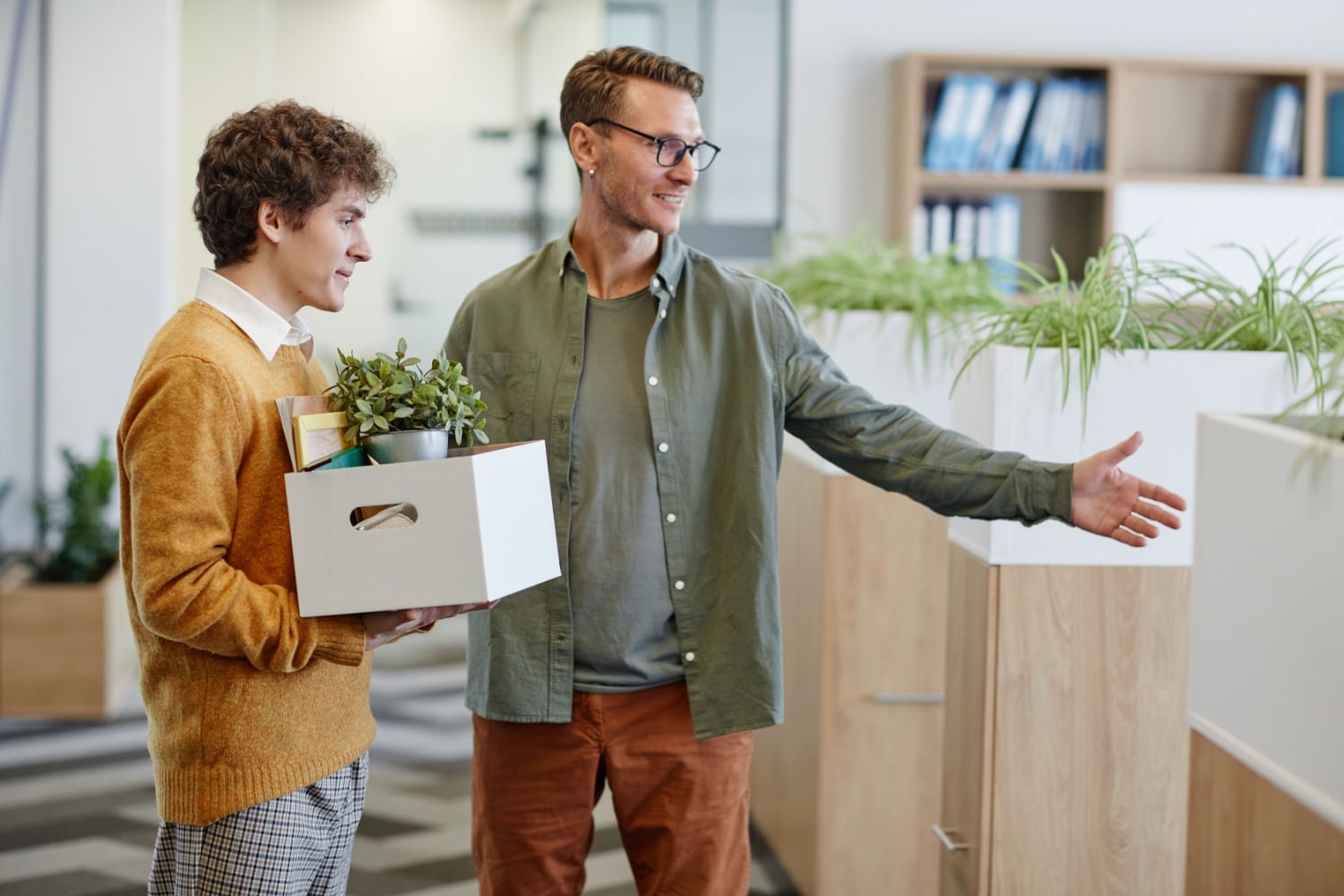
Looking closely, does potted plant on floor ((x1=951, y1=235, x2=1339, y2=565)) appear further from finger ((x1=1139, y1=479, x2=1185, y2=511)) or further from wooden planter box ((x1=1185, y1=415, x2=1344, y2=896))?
wooden planter box ((x1=1185, y1=415, x2=1344, y2=896))

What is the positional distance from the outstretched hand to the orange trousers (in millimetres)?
549

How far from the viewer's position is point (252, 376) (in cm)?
136

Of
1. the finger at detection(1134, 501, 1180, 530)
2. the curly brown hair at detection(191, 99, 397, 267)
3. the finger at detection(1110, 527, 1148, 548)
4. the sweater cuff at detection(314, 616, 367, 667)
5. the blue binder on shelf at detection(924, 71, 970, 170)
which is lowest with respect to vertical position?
the sweater cuff at detection(314, 616, 367, 667)

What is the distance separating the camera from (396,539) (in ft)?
4.41

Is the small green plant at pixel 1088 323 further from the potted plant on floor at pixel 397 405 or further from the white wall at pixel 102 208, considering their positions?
the white wall at pixel 102 208

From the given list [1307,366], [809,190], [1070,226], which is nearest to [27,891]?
[1307,366]

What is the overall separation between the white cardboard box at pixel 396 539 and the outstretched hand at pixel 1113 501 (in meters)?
0.78

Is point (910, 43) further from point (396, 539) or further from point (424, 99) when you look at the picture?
point (396, 539)

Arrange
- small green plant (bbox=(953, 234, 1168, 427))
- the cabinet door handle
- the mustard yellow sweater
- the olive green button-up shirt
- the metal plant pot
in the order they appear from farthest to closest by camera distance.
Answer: the cabinet door handle < small green plant (bbox=(953, 234, 1168, 427)) < the olive green button-up shirt < the metal plant pot < the mustard yellow sweater

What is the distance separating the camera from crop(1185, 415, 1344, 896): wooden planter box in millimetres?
1146

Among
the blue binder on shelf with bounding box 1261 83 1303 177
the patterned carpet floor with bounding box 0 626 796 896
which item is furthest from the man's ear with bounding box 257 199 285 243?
the blue binder on shelf with bounding box 1261 83 1303 177

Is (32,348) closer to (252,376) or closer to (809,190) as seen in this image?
(809,190)

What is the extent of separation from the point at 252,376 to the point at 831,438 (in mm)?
819

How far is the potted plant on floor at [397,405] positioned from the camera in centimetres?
138
